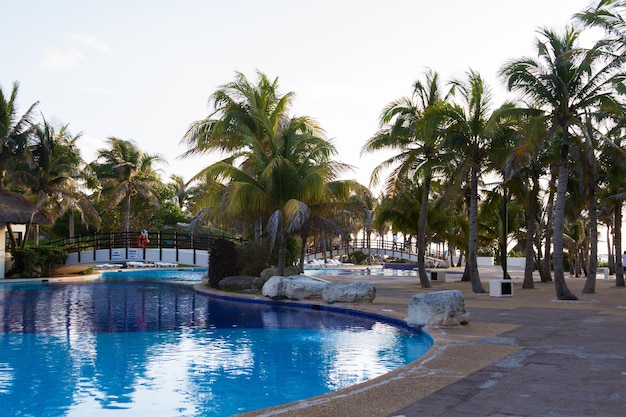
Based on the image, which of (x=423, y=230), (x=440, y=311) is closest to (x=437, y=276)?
(x=423, y=230)

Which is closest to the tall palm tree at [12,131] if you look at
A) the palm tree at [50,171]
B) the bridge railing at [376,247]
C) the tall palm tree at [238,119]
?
the palm tree at [50,171]

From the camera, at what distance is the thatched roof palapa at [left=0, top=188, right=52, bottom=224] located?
3102 centimetres

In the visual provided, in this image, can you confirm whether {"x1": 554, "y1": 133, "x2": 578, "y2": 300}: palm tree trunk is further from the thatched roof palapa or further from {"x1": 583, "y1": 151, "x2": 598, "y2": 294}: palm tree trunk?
the thatched roof palapa

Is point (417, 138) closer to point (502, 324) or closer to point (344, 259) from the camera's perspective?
point (502, 324)

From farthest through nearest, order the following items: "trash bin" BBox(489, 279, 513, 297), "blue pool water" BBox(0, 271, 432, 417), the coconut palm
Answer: the coconut palm
"trash bin" BBox(489, 279, 513, 297)
"blue pool water" BBox(0, 271, 432, 417)

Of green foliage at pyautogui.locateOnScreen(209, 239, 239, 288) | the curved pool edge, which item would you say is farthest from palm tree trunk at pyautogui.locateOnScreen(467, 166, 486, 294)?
the curved pool edge

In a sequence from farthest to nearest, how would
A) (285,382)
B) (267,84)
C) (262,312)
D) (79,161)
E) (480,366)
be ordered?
(79,161) → (267,84) → (262,312) → (285,382) → (480,366)

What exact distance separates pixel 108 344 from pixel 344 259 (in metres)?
53.0

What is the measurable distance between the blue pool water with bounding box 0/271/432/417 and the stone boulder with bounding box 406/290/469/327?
1.25 ft

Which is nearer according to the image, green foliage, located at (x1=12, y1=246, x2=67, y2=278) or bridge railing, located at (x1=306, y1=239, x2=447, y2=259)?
green foliage, located at (x1=12, y1=246, x2=67, y2=278)

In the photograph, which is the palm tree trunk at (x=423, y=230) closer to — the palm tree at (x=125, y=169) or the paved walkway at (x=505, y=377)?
the paved walkway at (x=505, y=377)

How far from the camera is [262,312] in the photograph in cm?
1720

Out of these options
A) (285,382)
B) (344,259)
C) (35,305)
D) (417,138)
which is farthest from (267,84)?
(344,259)

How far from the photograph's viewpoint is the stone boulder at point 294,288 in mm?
18406
